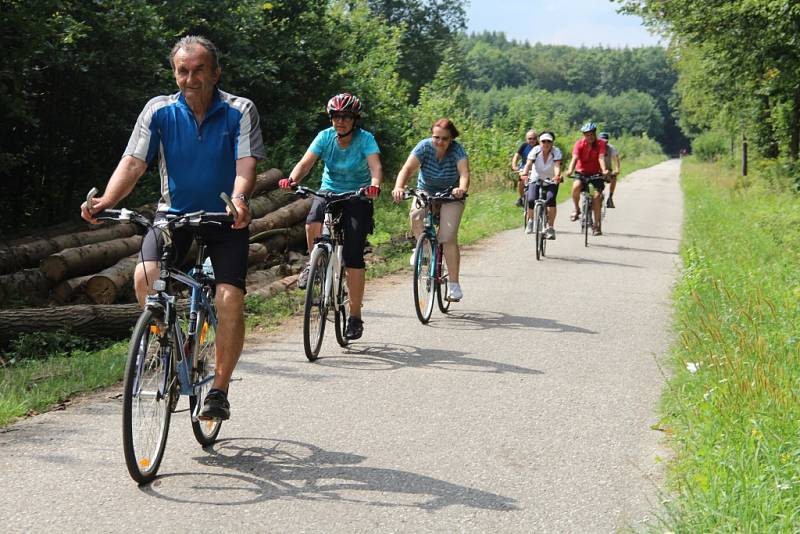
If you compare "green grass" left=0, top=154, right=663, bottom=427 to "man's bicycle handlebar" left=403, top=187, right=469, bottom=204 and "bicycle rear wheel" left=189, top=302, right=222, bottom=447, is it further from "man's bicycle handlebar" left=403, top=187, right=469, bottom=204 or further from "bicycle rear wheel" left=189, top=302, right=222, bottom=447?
"man's bicycle handlebar" left=403, top=187, right=469, bottom=204

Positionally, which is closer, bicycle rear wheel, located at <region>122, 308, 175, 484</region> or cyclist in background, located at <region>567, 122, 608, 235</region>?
bicycle rear wheel, located at <region>122, 308, 175, 484</region>

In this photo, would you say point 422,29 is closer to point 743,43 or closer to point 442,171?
point 743,43

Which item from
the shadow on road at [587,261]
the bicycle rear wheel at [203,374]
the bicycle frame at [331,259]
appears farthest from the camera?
the shadow on road at [587,261]

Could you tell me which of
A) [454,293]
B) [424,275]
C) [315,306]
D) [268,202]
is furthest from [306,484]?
[268,202]

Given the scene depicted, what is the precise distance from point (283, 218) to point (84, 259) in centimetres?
463

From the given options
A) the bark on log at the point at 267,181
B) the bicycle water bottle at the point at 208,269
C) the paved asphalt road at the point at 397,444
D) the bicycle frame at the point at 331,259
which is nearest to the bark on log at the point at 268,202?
the bark on log at the point at 267,181

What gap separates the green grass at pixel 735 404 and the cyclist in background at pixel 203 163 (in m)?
2.30

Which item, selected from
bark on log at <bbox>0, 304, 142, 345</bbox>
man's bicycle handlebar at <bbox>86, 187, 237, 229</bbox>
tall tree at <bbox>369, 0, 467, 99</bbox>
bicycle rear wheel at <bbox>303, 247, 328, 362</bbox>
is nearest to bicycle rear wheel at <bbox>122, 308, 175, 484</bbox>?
man's bicycle handlebar at <bbox>86, 187, 237, 229</bbox>

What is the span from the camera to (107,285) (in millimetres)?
10992

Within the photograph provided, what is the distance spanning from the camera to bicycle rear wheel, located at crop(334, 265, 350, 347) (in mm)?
7691

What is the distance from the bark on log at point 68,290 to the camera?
1112 cm

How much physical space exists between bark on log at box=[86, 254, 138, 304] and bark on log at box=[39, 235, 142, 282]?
15.5 inches

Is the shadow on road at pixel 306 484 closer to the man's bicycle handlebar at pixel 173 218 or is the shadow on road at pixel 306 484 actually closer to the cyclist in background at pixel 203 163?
the cyclist in background at pixel 203 163

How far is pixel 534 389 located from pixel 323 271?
1.98 metres
